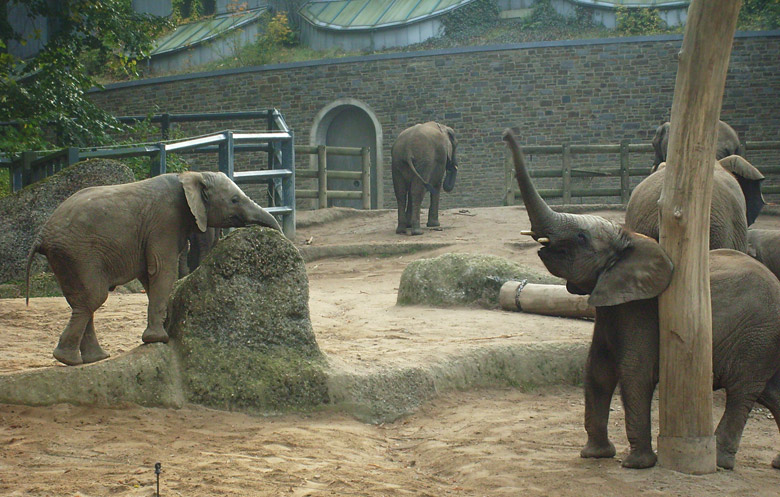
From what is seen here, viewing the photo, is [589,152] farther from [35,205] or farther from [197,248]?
[197,248]

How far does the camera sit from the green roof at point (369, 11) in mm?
31000

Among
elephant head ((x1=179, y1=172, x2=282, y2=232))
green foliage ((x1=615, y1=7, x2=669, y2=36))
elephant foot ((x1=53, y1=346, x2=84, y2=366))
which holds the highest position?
green foliage ((x1=615, y1=7, x2=669, y2=36))

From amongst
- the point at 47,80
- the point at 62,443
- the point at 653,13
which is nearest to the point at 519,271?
the point at 62,443

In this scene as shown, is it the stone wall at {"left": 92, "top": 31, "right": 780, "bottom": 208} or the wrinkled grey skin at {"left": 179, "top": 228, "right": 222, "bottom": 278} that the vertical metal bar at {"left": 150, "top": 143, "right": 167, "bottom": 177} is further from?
the stone wall at {"left": 92, "top": 31, "right": 780, "bottom": 208}

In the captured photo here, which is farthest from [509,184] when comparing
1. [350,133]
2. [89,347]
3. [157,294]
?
[89,347]

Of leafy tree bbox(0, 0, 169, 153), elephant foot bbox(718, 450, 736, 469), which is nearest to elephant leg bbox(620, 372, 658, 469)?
elephant foot bbox(718, 450, 736, 469)

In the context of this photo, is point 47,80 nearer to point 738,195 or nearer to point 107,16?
point 107,16

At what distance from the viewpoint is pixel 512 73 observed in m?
26.9

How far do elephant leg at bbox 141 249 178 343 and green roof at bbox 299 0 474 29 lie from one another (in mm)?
25890

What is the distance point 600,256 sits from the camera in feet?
16.9

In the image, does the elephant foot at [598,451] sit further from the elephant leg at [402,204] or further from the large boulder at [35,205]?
the elephant leg at [402,204]

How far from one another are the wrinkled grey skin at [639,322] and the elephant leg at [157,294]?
2443mm

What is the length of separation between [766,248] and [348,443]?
4.64 meters

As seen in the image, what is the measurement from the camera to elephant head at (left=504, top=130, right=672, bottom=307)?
5.01 metres
